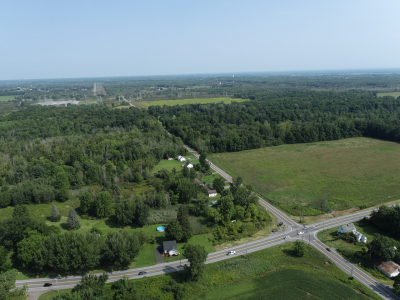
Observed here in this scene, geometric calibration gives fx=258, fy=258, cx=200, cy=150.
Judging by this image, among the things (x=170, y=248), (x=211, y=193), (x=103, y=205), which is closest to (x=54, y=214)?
(x=103, y=205)

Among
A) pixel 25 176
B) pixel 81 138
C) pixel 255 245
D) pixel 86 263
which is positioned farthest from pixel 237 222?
pixel 81 138

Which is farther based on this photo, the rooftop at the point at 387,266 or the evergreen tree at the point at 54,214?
the evergreen tree at the point at 54,214

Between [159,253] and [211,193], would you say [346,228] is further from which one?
[159,253]

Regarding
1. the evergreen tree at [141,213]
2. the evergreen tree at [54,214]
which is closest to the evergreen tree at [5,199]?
the evergreen tree at [54,214]

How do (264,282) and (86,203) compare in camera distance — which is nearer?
(264,282)

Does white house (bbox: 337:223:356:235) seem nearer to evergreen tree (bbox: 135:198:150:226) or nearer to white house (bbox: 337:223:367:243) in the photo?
white house (bbox: 337:223:367:243)

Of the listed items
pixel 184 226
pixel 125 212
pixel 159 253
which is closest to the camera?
pixel 159 253

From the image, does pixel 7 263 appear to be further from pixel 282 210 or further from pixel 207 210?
pixel 282 210

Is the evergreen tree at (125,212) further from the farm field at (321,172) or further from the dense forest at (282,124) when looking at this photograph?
the dense forest at (282,124)
